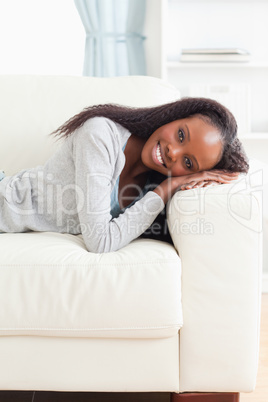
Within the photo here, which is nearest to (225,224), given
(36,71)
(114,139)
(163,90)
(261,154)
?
(114,139)

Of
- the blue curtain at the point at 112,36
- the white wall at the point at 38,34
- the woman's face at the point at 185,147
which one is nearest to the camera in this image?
the woman's face at the point at 185,147

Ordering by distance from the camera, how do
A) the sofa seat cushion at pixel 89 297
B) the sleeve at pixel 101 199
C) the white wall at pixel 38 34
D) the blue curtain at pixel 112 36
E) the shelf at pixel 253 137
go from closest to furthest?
the sofa seat cushion at pixel 89 297 → the sleeve at pixel 101 199 → the shelf at pixel 253 137 → the blue curtain at pixel 112 36 → the white wall at pixel 38 34

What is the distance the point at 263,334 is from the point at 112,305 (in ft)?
3.37

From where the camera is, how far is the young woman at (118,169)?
4.54 ft

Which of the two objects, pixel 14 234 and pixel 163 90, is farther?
pixel 163 90

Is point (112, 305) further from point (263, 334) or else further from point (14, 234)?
point (263, 334)

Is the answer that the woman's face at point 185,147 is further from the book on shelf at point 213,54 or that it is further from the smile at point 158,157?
the book on shelf at point 213,54

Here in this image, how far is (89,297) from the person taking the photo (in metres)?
1.21

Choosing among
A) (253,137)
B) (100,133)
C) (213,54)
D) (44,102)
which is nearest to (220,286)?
(100,133)

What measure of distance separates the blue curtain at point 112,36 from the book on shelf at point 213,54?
0.27m

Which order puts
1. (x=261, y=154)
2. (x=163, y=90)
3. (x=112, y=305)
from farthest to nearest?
(x=261, y=154) < (x=163, y=90) < (x=112, y=305)

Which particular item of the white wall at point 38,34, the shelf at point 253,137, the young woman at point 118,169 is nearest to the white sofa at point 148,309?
the young woman at point 118,169

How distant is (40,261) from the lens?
1.22m

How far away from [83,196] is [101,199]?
0.05 m
